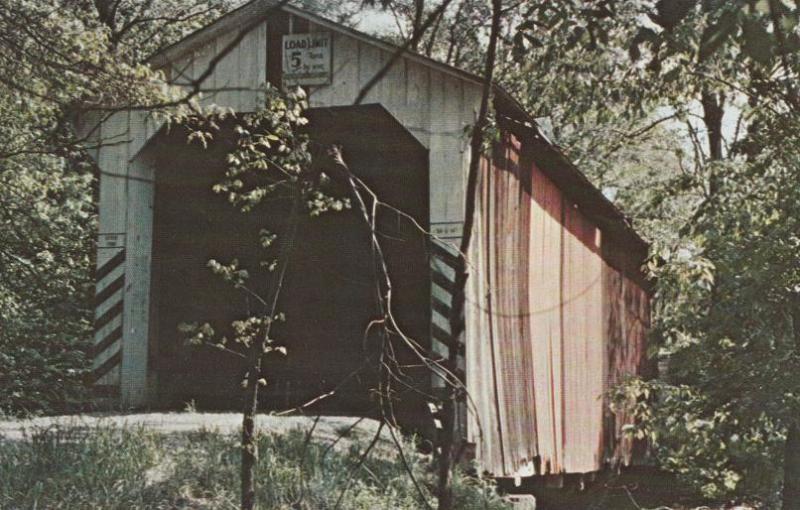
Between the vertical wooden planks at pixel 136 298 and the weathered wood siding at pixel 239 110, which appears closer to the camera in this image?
the weathered wood siding at pixel 239 110

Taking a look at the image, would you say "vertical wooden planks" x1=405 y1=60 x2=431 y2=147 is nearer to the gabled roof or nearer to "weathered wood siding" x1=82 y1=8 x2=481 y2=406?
"weathered wood siding" x1=82 y1=8 x2=481 y2=406

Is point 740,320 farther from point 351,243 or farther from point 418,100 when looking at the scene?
point 351,243

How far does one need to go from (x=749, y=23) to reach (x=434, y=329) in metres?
7.49

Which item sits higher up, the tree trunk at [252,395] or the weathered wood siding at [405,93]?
the weathered wood siding at [405,93]

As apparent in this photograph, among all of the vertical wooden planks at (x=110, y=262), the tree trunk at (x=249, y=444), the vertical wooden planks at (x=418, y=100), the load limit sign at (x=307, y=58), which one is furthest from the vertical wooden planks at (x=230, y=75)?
the tree trunk at (x=249, y=444)

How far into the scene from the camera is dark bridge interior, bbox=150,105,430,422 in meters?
11.3

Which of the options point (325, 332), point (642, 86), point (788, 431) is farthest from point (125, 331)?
point (788, 431)

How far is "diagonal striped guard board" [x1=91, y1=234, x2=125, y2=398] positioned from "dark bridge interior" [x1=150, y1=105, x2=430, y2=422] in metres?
0.39

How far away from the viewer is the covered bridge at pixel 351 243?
9820 millimetres

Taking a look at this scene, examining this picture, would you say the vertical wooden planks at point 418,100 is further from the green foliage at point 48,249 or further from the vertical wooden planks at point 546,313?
the green foliage at point 48,249

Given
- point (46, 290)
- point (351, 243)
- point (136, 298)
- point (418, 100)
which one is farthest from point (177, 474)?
point (46, 290)

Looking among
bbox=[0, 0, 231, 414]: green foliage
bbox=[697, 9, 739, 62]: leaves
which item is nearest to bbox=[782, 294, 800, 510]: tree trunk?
bbox=[0, 0, 231, 414]: green foliage

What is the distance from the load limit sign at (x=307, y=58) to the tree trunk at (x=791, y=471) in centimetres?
582

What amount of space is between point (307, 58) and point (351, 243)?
2.18 metres
